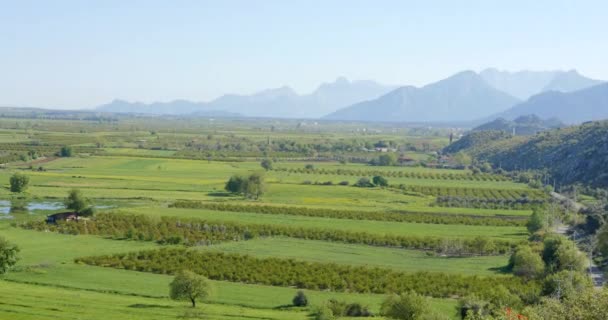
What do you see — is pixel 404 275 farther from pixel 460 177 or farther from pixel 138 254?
pixel 460 177

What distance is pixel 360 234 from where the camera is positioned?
77.9m

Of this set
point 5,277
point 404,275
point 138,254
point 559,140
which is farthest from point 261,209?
point 559,140

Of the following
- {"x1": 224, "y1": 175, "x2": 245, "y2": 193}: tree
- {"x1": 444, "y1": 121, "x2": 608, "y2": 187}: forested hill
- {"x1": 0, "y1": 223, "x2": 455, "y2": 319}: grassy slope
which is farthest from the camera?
{"x1": 444, "y1": 121, "x2": 608, "y2": 187}: forested hill

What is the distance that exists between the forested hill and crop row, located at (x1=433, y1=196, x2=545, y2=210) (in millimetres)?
20457

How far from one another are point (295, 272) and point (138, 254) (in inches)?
637

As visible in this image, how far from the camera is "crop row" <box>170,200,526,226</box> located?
91.4 metres

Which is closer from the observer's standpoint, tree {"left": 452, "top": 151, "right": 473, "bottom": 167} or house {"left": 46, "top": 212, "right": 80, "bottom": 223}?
house {"left": 46, "top": 212, "right": 80, "bottom": 223}

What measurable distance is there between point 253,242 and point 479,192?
63.7 metres

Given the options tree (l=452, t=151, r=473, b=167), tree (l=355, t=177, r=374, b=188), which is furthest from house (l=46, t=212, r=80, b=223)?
tree (l=452, t=151, r=473, b=167)

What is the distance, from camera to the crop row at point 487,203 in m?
108

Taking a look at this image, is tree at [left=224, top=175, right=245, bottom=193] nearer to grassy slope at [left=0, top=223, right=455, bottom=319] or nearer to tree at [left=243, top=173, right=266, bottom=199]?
tree at [left=243, top=173, right=266, bottom=199]

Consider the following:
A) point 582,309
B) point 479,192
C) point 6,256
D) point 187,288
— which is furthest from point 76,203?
point 479,192

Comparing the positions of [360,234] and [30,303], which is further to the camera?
[360,234]

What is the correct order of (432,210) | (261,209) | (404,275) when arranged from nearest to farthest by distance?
1. (404,275)
2. (261,209)
3. (432,210)
